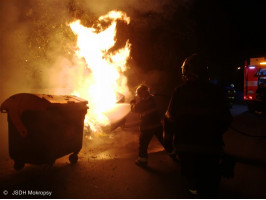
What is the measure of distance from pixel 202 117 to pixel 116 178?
2.59 metres

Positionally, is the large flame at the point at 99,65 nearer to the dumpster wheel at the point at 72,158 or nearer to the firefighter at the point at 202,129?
the dumpster wheel at the point at 72,158

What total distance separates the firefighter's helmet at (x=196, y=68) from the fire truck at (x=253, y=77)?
39.6ft

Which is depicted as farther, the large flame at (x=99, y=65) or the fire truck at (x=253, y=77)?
the fire truck at (x=253, y=77)

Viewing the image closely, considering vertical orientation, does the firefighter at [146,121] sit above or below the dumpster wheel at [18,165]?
above

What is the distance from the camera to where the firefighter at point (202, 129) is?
2314mm

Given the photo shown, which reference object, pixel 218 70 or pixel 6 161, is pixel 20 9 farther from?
pixel 218 70

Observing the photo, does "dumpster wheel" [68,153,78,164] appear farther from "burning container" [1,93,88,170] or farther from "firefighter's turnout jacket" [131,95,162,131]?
"firefighter's turnout jacket" [131,95,162,131]

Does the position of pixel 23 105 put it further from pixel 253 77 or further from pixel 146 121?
pixel 253 77

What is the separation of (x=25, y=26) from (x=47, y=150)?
19.7 feet

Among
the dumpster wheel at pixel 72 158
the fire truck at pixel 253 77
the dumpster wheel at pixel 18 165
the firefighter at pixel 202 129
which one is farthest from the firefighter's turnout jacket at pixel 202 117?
the fire truck at pixel 253 77

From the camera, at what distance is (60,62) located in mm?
9406

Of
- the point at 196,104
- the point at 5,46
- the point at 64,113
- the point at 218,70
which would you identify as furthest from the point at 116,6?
the point at 218,70

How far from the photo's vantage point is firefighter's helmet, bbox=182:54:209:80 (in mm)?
2535

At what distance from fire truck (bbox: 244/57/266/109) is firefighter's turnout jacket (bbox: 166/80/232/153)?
12271mm
